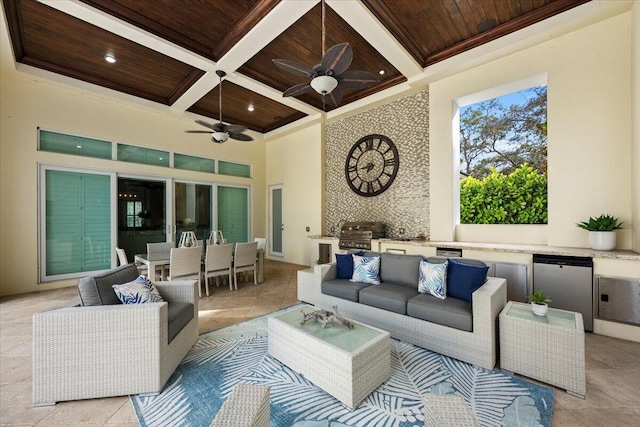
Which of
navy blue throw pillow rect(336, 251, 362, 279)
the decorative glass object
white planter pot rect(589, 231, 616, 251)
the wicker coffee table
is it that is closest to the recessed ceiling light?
white planter pot rect(589, 231, 616, 251)

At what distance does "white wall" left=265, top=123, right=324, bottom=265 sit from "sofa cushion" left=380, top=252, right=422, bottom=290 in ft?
11.4

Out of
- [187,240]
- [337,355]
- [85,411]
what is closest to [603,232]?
[337,355]

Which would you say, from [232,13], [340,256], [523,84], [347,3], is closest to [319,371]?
[340,256]

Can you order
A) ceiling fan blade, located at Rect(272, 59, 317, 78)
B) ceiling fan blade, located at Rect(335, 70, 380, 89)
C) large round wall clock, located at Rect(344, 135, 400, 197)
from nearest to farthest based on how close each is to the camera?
ceiling fan blade, located at Rect(272, 59, 317, 78) → ceiling fan blade, located at Rect(335, 70, 380, 89) → large round wall clock, located at Rect(344, 135, 400, 197)

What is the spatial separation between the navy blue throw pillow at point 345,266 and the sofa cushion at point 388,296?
0.50 m

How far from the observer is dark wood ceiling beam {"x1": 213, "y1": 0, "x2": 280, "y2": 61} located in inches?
123

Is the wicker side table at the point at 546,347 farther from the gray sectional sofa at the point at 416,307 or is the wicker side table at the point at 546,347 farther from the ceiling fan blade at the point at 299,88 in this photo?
the ceiling fan blade at the point at 299,88

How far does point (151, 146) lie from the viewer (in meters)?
5.86

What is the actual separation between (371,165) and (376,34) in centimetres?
264

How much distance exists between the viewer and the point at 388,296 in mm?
2785

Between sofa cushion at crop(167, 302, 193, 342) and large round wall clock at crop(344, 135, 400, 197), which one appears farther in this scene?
large round wall clock at crop(344, 135, 400, 197)

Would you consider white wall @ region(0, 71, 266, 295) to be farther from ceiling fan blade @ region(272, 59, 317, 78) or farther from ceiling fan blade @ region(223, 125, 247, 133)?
ceiling fan blade @ region(272, 59, 317, 78)

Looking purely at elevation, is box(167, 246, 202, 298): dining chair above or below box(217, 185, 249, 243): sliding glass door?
below

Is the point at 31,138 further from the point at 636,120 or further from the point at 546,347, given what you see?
the point at 636,120
